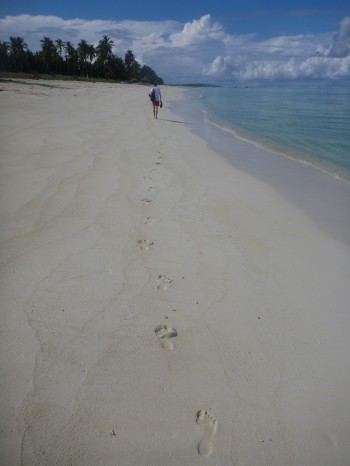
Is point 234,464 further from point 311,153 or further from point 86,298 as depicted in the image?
point 311,153

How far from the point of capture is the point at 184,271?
3293 mm

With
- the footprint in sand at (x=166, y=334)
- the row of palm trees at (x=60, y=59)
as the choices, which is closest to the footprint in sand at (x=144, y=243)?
the footprint in sand at (x=166, y=334)

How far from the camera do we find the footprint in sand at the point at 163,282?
9.96 feet

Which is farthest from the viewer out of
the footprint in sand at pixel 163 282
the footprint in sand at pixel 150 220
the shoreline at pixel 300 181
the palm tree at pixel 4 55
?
the palm tree at pixel 4 55

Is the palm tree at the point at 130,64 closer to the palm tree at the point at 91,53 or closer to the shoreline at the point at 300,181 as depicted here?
the palm tree at the point at 91,53

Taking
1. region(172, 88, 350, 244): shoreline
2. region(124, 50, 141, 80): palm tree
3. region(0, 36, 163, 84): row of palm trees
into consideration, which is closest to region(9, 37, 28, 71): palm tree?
region(0, 36, 163, 84): row of palm trees

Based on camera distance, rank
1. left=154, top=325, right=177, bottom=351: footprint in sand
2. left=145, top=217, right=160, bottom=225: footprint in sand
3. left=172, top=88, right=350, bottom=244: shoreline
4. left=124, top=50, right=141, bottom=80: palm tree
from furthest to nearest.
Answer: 1. left=124, top=50, right=141, bottom=80: palm tree
2. left=172, top=88, right=350, bottom=244: shoreline
3. left=145, top=217, right=160, bottom=225: footprint in sand
4. left=154, top=325, right=177, bottom=351: footprint in sand

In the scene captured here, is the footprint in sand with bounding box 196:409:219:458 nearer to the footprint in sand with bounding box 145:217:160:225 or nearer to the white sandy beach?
the white sandy beach

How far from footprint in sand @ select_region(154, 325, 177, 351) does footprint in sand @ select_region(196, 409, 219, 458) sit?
55 cm

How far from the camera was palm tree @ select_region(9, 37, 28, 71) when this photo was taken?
70.2m

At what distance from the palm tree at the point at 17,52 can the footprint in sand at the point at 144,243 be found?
8550 cm

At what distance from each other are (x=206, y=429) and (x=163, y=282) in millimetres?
1447

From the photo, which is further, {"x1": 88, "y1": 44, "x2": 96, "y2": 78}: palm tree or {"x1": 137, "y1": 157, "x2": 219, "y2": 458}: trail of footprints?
{"x1": 88, "y1": 44, "x2": 96, "y2": 78}: palm tree

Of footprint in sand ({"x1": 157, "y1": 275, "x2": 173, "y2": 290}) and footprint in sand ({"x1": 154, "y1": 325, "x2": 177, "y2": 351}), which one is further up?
footprint in sand ({"x1": 157, "y1": 275, "x2": 173, "y2": 290})
